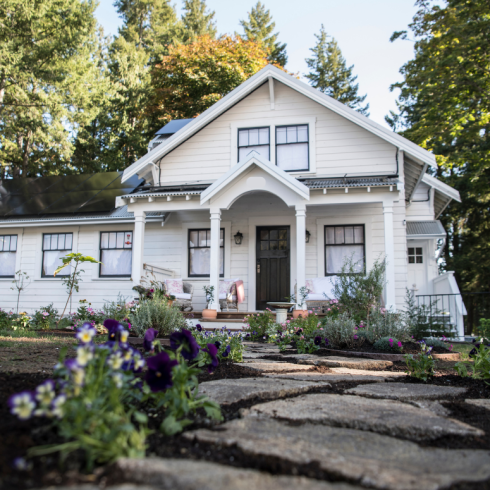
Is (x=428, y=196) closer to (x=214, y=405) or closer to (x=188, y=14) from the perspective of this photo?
(x=214, y=405)

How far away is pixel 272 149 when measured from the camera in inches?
450

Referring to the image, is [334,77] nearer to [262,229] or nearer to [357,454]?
[262,229]

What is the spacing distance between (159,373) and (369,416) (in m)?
0.99

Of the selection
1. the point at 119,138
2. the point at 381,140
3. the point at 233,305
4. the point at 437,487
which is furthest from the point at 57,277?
the point at 119,138

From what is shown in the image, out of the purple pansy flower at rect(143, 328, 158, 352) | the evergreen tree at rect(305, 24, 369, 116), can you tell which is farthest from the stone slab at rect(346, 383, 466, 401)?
the evergreen tree at rect(305, 24, 369, 116)

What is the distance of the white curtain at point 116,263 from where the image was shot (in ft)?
40.1

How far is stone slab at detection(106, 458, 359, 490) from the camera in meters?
1.20

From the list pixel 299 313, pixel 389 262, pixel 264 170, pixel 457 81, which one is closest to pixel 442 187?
pixel 457 81

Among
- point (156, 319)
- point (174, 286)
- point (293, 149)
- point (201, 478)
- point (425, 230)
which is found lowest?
point (201, 478)

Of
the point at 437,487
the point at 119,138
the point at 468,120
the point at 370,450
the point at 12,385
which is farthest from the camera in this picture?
the point at 119,138

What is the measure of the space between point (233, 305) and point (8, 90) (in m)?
15.6

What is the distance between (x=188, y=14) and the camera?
32875 millimetres

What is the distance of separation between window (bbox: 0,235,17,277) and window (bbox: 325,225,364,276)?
30.1ft

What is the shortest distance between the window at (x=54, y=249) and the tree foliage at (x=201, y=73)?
44.1 ft
